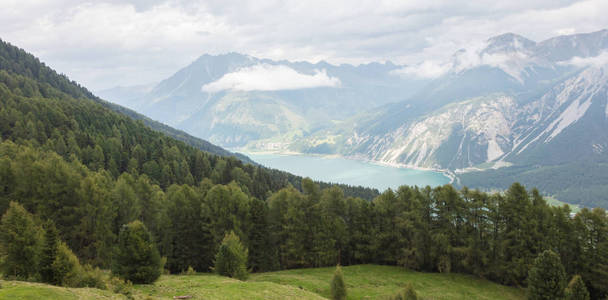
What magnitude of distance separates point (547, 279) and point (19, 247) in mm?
56844

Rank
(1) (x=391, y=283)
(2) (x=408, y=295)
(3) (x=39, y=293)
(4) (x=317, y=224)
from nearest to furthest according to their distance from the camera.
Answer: (3) (x=39, y=293)
(2) (x=408, y=295)
(1) (x=391, y=283)
(4) (x=317, y=224)

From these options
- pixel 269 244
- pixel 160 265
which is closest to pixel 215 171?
pixel 269 244

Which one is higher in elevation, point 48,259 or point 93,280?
point 48,259

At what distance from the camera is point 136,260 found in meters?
37.2

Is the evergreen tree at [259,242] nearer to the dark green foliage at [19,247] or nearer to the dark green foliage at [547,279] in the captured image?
the dark green foliage at [19,247]

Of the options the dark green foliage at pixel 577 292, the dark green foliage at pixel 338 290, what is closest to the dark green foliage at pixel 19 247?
the dark green foliage at pixel 338 290

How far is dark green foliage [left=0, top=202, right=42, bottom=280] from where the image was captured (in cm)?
3422

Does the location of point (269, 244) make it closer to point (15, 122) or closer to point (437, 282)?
point (437, 282)

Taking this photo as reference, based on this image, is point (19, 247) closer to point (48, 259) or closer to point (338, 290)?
point (48, 259)

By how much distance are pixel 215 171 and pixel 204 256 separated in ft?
162

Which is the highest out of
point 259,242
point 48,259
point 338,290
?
point 48,259

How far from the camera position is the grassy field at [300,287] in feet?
84.6

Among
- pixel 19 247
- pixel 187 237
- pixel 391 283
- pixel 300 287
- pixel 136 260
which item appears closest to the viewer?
pixel 19 247

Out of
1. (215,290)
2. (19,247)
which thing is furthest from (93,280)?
(215,290)
